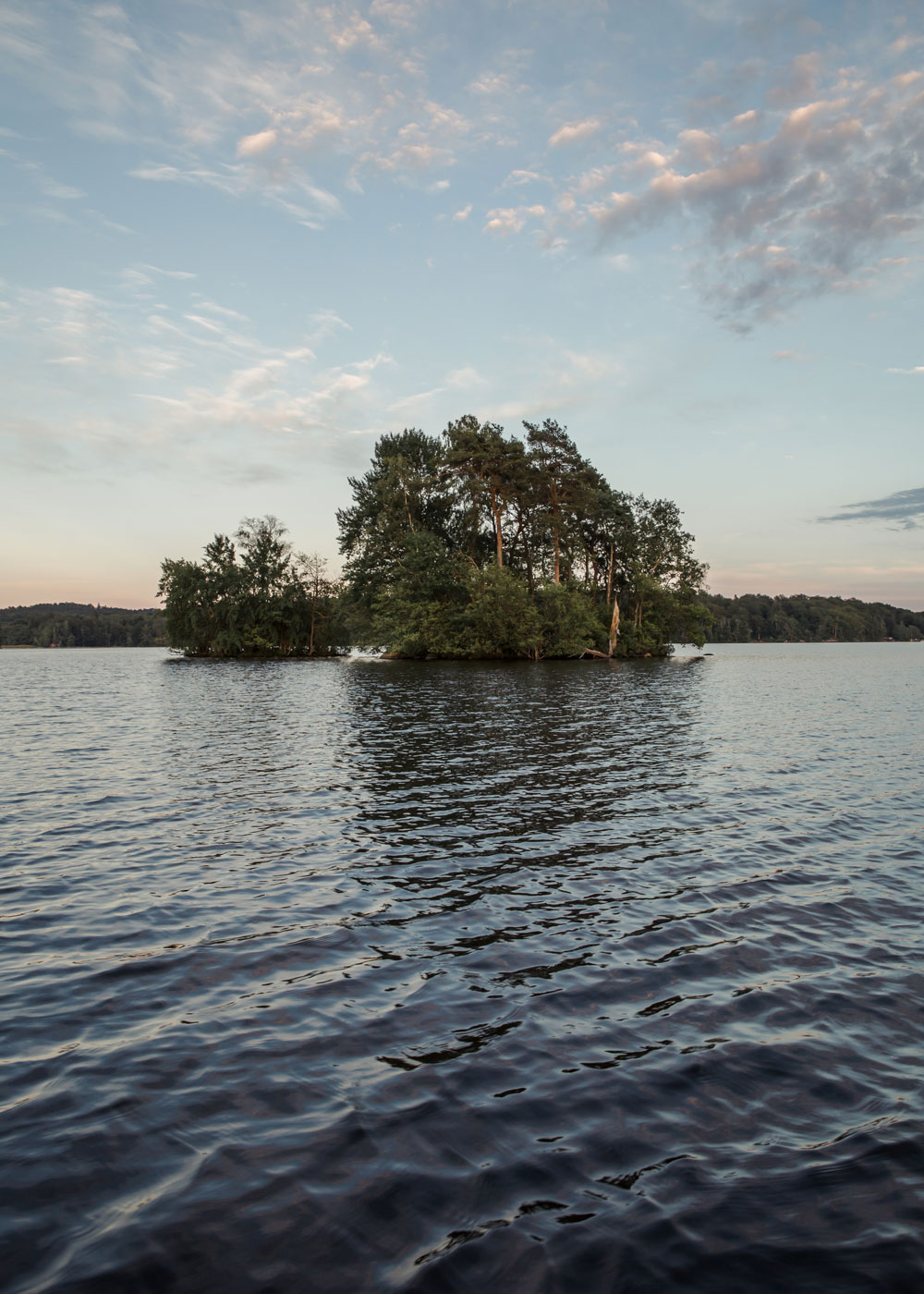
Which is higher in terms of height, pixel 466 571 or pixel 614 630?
pixel 466 571

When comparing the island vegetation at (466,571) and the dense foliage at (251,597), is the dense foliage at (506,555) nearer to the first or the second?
the island vegetation at (466,571)

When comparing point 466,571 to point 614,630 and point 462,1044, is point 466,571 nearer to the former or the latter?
point 614,630

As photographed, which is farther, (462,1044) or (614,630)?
(614,630)

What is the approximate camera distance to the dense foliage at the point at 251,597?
102 meters

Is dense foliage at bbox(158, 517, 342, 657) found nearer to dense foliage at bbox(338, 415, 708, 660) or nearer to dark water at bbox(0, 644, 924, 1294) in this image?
dense foliage at bbox(338, 415, 708, 660)

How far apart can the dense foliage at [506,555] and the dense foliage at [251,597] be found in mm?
17926

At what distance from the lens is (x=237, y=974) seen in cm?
795

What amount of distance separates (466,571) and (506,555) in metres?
15.1

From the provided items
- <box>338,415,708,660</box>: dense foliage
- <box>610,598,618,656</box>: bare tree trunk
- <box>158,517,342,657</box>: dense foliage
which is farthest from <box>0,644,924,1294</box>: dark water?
<box>158,517,342,657</box>: dense foliage

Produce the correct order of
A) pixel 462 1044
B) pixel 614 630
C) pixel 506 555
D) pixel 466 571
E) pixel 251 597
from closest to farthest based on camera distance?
1. pixel 462 1044
2. pixel 466 571
3. pixel 614 630
4. pixel 506 555
5. pixel 251 597

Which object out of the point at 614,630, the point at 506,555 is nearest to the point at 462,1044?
the point at 614,630

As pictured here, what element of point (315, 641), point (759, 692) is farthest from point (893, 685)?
point (315, 641)

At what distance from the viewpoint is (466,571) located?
256 ft

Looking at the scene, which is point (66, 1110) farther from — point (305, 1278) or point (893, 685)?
point (893, 685)
